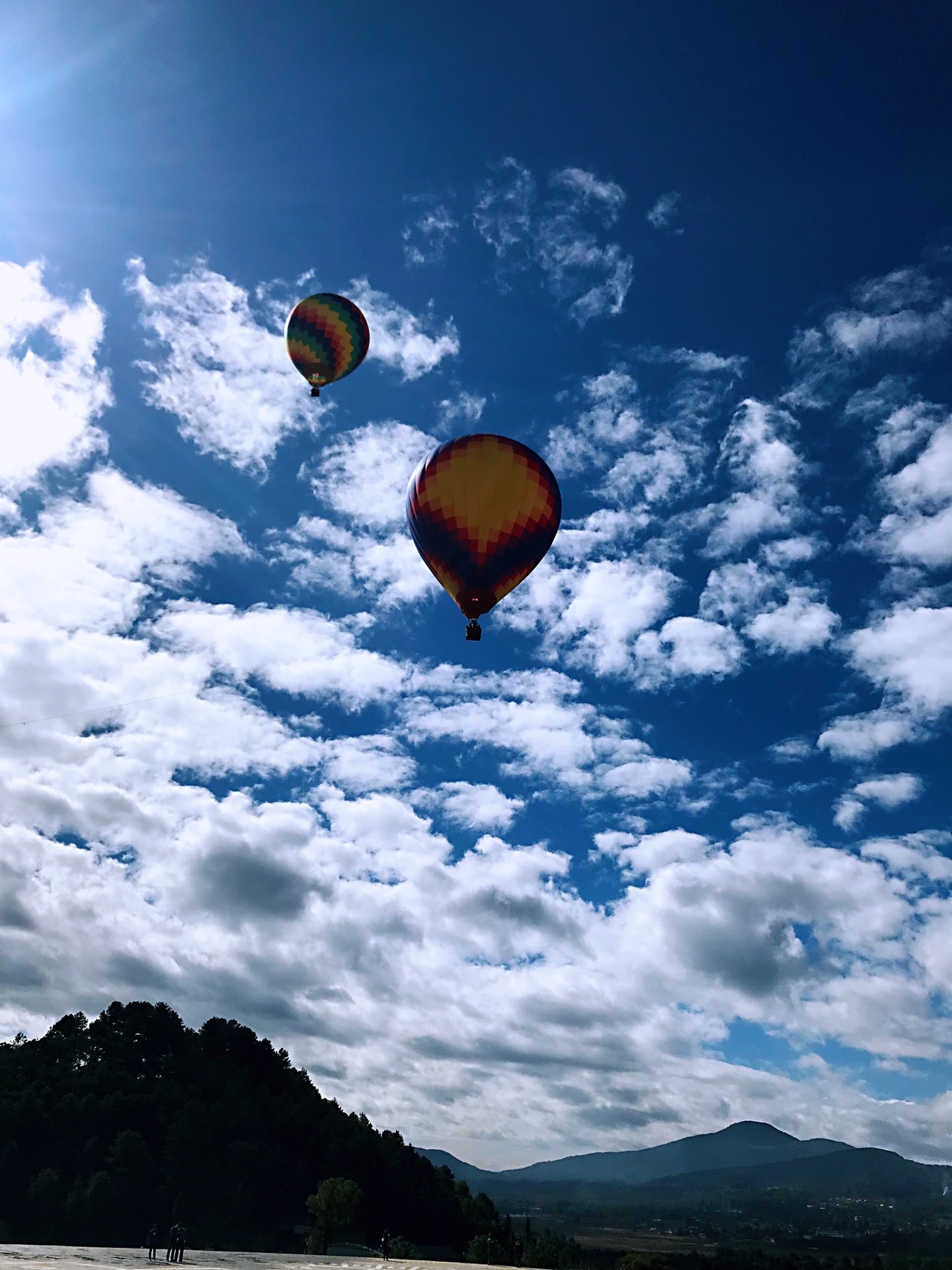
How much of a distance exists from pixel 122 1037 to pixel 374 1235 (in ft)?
113

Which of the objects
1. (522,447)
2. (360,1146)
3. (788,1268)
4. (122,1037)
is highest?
(522,447)

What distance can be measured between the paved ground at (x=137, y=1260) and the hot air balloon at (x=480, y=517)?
84.0ft

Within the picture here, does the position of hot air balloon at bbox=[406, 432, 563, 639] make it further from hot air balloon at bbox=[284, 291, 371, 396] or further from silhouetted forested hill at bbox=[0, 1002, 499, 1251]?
silhouetted forested hill at bbox=[0, 1002, 499, 1251]

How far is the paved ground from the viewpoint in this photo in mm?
28578

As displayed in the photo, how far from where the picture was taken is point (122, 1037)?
326ft

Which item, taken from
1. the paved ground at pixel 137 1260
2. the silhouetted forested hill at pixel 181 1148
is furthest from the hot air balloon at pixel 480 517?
the silhouetted forested hill at pixel 181 1148

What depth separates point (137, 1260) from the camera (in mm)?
34406

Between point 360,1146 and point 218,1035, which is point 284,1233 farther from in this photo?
point 218,1035

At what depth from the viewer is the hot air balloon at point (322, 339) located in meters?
53.5

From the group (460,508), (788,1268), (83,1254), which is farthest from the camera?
(788,1268)

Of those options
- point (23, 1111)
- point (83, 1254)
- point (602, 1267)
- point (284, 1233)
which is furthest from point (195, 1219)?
point (602, 1267)

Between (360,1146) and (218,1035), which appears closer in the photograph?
(360,1146)

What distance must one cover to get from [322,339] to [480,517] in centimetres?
2300

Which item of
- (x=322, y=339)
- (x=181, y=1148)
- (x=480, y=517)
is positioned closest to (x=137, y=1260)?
(x=480, y=517)
